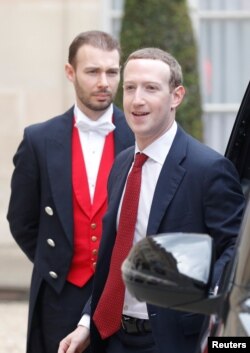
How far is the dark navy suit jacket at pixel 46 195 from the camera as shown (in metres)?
5.32

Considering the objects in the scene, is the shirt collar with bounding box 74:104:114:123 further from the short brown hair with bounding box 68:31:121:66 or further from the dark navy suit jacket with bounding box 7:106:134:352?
the short brown hair with bounding box 68:31:121:66

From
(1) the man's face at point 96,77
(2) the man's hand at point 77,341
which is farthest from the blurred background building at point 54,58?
(2) the man's hand at point 77,341

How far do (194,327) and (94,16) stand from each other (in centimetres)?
685

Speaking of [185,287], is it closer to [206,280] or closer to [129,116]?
[206,280]

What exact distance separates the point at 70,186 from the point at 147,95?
3.77 ft

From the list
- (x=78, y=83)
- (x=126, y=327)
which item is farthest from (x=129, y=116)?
(x=78, y=83)

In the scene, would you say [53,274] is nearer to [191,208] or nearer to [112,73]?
[112,73]

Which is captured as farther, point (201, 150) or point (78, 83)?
point (78, 83)

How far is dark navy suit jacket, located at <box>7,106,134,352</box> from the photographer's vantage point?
5320 mm

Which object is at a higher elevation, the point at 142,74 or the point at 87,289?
the point at 142,74

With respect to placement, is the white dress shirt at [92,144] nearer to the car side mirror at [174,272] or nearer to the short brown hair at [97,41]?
the short brown hair at [97,41]

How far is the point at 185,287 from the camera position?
312 centimetres

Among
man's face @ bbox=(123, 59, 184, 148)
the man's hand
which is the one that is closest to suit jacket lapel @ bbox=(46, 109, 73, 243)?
the man's hand

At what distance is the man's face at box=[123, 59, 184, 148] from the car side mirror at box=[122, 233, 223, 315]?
1.13 m
